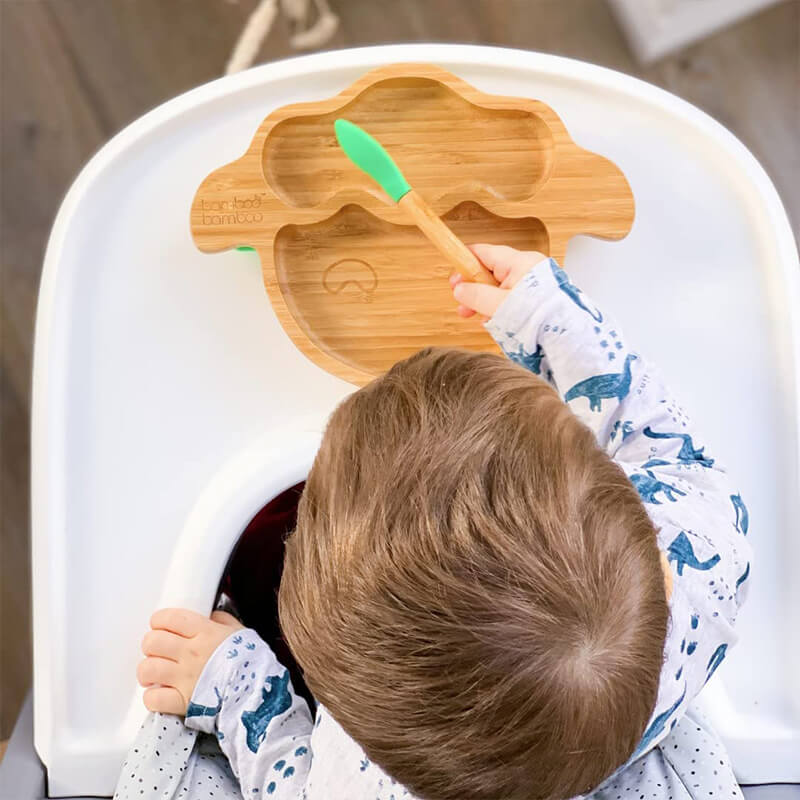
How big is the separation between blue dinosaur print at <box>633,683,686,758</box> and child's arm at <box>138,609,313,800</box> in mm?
199

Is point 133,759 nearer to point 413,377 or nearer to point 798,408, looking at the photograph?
point 413,377

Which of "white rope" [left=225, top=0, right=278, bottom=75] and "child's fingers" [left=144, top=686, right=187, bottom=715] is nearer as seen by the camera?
"child's fingers" [left=144, top=686, right=187, bottom=715]

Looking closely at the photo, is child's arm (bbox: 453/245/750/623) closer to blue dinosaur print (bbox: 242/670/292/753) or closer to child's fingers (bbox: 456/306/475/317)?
child's fingers (bbox: 456/306/475/317)

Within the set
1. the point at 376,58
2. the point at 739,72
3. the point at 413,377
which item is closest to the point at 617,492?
the point at 413,377

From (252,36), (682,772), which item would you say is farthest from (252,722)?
(252,36)

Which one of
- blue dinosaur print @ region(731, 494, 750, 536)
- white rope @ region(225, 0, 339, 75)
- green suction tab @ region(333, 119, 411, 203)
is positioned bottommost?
blue dinosaur print @ region(731, 494, 750, 536)

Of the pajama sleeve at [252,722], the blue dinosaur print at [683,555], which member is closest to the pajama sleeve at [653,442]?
the blue dinosaur print at [683,555]

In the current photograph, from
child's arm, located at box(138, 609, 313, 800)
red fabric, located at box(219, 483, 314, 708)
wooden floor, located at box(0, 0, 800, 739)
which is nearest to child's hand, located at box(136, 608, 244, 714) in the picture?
child's arm, located at box(138, 609, 313, 800)

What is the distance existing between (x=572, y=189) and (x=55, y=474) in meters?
0.38

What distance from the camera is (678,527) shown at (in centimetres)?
50

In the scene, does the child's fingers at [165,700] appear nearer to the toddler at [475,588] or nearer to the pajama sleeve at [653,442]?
the toddler at [475,588]

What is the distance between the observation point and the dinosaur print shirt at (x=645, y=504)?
1.65 feet

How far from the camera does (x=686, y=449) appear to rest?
54cm

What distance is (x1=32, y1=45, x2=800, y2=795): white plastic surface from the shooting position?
1.85 feet
